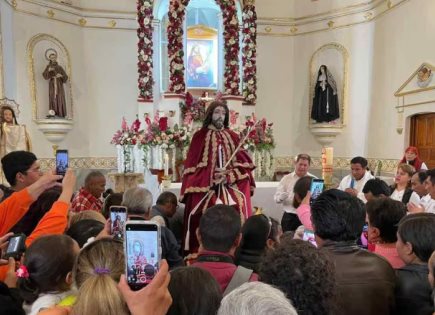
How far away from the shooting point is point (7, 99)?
8.14 meters

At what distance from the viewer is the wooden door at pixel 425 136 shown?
7.98 meters

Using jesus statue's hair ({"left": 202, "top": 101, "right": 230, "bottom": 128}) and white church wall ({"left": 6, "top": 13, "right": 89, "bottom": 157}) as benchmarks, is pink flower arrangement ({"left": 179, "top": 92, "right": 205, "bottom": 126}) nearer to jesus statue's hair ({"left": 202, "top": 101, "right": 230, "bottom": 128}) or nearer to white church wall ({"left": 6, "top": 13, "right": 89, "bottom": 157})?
white church wall ({"left": 6, "top": 13, "right": 89, "bottom": 157})


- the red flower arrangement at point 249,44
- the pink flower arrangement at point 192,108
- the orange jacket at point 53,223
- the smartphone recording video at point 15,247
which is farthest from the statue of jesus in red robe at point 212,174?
the red flower arrangement at point 249,44

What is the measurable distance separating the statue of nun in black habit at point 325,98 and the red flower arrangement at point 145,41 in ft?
15.0

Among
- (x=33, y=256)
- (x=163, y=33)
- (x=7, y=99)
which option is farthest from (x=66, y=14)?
(x=33, y=256)

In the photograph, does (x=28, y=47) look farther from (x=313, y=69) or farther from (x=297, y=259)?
(x=297, y=259)

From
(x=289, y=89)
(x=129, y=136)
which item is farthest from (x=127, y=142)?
(x=289, y=89)

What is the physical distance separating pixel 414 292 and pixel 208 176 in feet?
8.69

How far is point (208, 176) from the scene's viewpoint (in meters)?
4.14

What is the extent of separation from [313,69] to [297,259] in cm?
1063

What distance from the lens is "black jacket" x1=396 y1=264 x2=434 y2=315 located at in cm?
167

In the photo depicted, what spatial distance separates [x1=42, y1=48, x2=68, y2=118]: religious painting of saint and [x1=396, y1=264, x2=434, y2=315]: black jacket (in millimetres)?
9894

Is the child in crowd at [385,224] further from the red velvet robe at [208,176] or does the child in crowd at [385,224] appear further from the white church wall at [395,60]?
the white church wall at [395,60]

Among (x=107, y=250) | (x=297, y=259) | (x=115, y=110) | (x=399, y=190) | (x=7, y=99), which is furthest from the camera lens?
(x=115, y=110)
